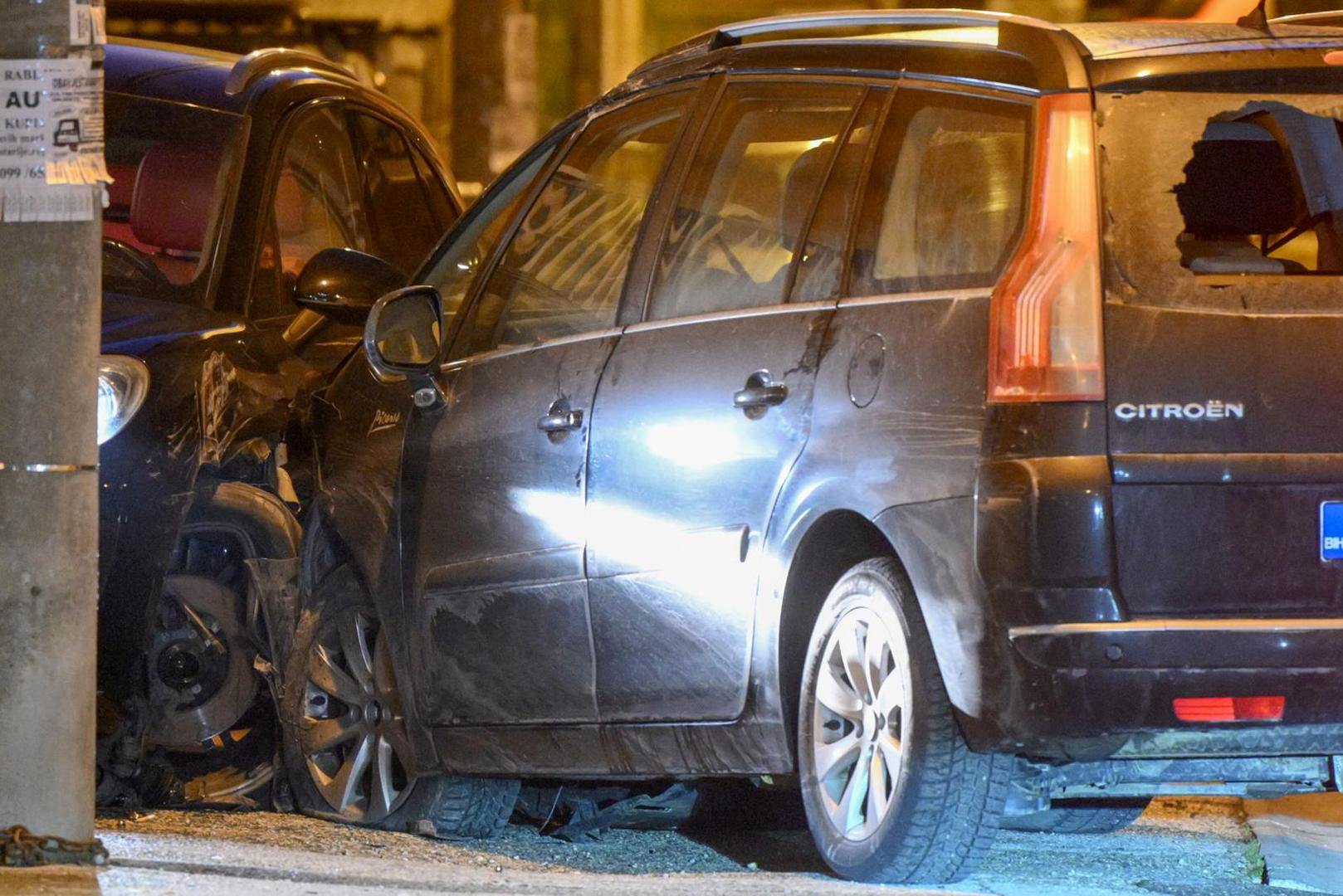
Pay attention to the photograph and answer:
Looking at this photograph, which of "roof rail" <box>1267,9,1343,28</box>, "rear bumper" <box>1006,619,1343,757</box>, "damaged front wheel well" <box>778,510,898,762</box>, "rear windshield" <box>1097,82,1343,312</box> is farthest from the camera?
"roof rail" <box>1267,9,1343,28</box>

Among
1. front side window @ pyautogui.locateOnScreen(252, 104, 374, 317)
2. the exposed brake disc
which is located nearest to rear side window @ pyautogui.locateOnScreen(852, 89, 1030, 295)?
the exposed brake disc

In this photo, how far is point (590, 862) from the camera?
6004 mm

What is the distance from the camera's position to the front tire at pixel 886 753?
449cm

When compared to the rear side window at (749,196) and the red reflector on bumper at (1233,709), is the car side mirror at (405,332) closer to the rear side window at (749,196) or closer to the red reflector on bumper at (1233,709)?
the rear side window at (749,196)

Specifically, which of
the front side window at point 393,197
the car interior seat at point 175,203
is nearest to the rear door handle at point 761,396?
the car interior seat at point 175,203

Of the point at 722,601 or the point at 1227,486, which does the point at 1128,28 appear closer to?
the point at 1227,486

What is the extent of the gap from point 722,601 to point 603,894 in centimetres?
67

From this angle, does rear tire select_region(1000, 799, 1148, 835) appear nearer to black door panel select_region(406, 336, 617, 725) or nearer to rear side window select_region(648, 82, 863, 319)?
black door panel select_region(406, 336, 617, 725)

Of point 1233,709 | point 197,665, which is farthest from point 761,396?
point 197,665

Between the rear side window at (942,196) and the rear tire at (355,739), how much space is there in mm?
2190

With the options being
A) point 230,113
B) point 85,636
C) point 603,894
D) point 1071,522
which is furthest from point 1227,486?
point 230,113

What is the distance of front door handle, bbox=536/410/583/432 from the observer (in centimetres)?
551

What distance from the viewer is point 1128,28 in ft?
15.7

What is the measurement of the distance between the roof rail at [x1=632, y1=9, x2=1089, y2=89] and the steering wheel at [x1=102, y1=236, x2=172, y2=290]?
6.34ft
